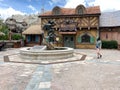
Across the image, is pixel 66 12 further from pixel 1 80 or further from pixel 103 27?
pixel 1 80

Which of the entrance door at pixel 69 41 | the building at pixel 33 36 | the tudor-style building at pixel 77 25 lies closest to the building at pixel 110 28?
the tudor-style building at pixel 77 25

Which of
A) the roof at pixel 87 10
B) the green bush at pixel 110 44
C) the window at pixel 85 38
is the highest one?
the roof at pixel 87 10

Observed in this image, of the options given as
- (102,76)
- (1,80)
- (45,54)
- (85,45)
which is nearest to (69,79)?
(102,76)

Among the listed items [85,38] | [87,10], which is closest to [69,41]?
[85,38]

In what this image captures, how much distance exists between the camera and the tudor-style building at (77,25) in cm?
2502

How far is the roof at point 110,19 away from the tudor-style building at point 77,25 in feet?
6.51

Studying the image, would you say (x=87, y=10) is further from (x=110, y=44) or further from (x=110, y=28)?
(x=110, y=44)

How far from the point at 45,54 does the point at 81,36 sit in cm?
1325

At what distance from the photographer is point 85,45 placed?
2553 cm

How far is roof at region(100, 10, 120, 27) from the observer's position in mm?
25617

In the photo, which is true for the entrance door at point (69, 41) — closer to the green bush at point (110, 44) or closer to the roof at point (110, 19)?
the green bush at point (110, 44)

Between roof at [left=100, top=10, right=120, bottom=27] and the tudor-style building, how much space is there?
198 centimetres

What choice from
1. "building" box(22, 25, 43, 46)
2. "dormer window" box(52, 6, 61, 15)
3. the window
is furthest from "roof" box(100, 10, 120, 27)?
"building" box(22, 25, 43, 46)

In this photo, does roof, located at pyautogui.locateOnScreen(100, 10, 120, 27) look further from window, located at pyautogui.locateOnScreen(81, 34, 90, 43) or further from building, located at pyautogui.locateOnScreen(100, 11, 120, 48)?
window, located at pyautogui.locateOnScreen(81, 34, 90, 43)
